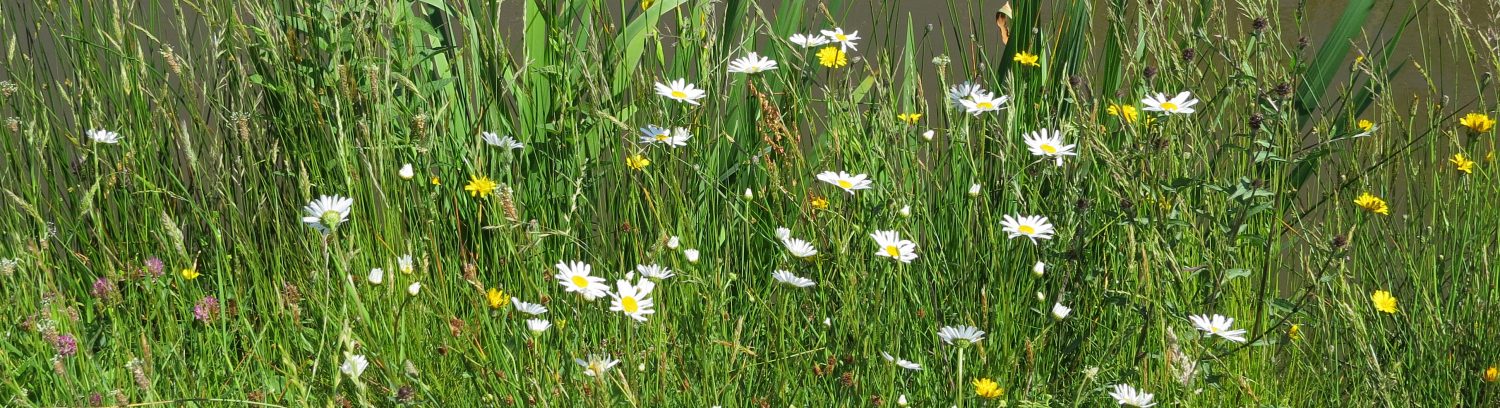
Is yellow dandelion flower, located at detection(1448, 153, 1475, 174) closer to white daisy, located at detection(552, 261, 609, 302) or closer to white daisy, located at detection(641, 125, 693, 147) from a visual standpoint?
white daisy, located at detection(641, 125, 693, 147)

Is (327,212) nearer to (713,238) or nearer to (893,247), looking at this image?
(893,247)

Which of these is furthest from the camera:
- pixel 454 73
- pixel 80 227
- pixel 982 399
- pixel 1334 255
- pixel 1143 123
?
pixel 454 73

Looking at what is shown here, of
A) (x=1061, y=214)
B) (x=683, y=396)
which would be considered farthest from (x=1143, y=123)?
(x=683, y=396)

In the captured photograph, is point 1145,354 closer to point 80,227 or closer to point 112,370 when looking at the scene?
point 112,370

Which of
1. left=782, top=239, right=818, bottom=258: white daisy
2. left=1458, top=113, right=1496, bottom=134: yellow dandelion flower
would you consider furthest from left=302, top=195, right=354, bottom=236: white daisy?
left=1458, top=113, right=1496, bottom=134: yellow dandelion flower

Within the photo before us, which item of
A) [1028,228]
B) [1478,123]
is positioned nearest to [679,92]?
[1028,228]

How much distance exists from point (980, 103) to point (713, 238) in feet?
1.94

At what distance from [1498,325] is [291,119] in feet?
6.61

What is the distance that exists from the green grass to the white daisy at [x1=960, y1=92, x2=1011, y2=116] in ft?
0.19

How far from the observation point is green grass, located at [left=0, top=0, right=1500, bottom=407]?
1.61m

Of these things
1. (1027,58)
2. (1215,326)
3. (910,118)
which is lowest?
(1215,326)

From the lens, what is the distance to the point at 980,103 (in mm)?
1866

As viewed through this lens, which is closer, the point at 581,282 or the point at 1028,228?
the point at 581,282

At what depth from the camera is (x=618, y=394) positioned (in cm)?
151
